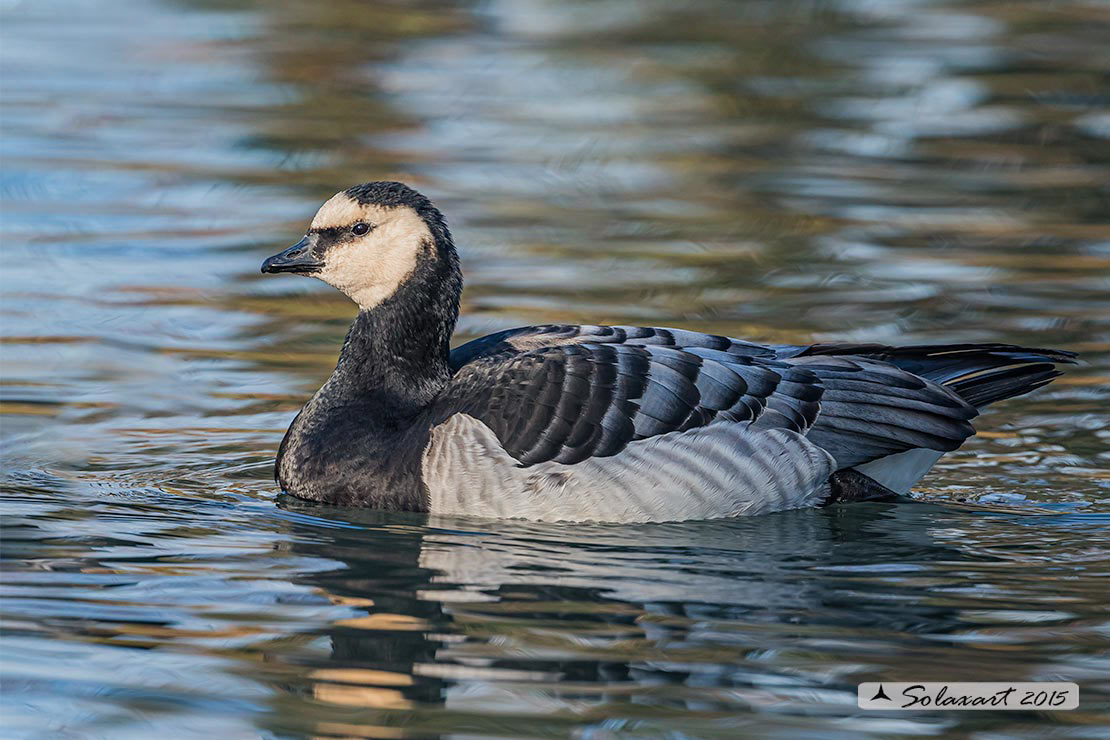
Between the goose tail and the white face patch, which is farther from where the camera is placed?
the goose tail

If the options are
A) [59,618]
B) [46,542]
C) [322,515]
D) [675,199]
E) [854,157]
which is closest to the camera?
[59,618]

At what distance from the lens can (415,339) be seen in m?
10.2

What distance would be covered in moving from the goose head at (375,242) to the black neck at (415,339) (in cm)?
3

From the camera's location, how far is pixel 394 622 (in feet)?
26.2

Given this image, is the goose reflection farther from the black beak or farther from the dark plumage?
the black beak

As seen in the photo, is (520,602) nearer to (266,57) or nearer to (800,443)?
(800,443)

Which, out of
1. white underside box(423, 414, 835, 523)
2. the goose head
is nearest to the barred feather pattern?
white underside box(423, 414, 835, 523)

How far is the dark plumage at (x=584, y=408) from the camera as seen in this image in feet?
31.4

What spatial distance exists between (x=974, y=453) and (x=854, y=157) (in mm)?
8448

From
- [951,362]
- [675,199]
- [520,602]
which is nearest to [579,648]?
[520,602]

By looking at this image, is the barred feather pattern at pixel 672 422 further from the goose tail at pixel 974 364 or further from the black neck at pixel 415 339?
the black neck at pixel 415 339

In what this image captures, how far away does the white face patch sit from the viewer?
1015 centimetres

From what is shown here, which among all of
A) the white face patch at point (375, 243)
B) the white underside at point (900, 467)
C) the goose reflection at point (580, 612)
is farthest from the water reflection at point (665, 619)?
the white face patch at point (375, 243)

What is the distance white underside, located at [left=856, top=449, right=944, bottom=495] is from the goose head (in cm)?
269
